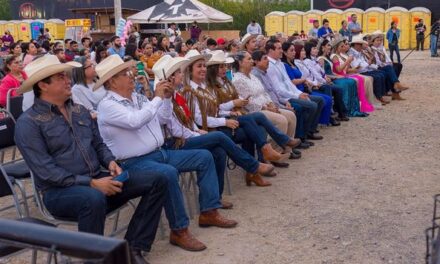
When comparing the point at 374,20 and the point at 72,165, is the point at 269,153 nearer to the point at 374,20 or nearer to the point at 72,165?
the point at 72,165

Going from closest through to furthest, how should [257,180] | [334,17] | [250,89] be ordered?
[257,180], [250,89], [334,17]

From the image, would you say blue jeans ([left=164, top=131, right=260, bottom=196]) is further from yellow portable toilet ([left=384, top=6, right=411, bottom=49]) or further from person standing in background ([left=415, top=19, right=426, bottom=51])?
yellow portable toilet ([left=384, top=6, right=411, bottom=49])

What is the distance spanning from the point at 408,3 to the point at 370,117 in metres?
25.2

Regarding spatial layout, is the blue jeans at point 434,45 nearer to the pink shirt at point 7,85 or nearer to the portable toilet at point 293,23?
the portable toilet at point 293,23

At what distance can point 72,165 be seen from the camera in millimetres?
3697

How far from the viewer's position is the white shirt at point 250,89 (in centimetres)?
665

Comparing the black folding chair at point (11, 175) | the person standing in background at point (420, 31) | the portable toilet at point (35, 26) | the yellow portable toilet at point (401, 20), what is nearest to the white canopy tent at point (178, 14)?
the black folding chair at point (11, 175)

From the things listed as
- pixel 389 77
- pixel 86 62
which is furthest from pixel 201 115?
pixel 389 77

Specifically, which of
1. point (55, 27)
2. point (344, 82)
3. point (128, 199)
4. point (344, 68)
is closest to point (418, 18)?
point (55, 27)

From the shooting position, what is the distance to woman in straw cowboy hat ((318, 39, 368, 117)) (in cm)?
959

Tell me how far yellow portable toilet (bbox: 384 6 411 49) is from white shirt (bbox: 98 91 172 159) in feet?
90.5

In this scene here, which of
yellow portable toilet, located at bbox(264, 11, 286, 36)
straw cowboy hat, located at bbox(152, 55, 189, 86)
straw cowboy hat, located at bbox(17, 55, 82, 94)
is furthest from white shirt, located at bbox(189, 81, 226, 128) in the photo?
yellow portable toilet, located at bbox(264, 11, 286, 36)

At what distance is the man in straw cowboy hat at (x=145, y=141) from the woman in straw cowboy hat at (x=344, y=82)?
18.2 ft

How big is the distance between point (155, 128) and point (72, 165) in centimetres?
87
